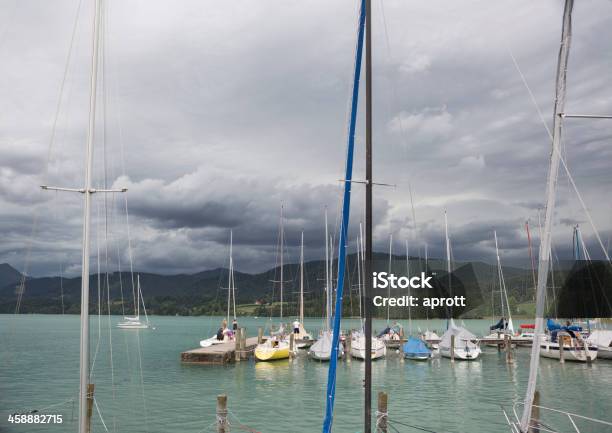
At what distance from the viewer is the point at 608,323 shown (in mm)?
65812

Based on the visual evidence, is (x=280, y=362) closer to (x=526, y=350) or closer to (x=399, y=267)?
(x=399, y=267)

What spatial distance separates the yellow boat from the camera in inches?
1784

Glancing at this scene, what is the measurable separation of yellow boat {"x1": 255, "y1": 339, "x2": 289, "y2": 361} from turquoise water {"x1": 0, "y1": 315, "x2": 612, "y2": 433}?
937 mm

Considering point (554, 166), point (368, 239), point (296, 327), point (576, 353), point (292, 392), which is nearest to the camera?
point (554, 166)

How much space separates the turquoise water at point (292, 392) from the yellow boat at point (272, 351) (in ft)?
3.08

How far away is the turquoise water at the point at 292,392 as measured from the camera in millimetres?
23562

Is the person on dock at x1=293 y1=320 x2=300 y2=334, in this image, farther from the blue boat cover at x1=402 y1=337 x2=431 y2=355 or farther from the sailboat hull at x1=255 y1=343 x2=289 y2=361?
the blue boat cover at x1=402 y1=337 x2=431 y2=355

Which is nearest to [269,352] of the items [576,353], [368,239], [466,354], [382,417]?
[466,354]

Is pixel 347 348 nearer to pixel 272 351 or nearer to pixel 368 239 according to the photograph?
pixel 272 351

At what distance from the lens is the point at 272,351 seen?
150 ft

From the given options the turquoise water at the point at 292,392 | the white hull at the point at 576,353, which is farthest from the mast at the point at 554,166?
the white hull at the point at 576,353

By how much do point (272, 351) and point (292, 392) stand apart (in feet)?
46.9

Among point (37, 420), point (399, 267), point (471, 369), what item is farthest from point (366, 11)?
point (399, 267)

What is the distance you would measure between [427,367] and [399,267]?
22.9 meters
